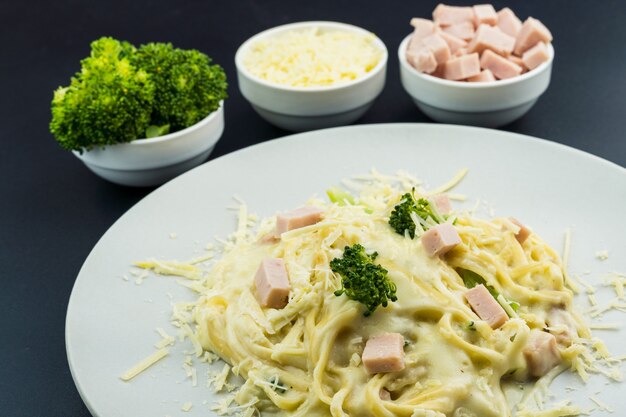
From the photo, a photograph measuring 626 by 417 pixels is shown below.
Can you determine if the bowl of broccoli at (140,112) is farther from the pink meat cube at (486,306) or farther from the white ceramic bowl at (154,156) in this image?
the pink meat cube at (486,306)

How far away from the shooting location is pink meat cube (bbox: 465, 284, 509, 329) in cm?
500

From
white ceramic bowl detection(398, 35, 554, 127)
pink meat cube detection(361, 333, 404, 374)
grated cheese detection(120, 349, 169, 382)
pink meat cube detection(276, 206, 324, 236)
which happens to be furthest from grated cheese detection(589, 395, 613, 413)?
white ceramic bowl detection(398, 35, 554, 127)

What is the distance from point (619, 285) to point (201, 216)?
109 inches

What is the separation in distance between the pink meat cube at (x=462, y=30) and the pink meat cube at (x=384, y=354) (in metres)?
3.72

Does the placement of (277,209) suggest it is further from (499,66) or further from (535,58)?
(535,58)

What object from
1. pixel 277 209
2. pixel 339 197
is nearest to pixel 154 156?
pixel 277 209

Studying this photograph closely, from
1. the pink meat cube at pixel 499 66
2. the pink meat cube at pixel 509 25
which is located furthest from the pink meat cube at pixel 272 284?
the pink meat cube at pixel 509 25

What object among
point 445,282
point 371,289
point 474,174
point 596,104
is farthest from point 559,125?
point 371,289

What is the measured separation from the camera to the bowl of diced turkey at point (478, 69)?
24.1 feet

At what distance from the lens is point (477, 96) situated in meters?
7.32

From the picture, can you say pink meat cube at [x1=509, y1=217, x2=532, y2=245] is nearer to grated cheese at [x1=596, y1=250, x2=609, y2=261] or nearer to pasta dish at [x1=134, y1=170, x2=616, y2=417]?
pasta dish at [x1=134, y1=170, x2=616, y2=417]

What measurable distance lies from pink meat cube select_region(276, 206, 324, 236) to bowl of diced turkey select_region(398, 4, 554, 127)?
2213 mm

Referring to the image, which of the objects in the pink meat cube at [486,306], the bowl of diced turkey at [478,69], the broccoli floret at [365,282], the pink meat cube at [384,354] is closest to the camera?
the pink meat cube at [384,354]

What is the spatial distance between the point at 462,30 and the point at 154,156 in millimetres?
2849
